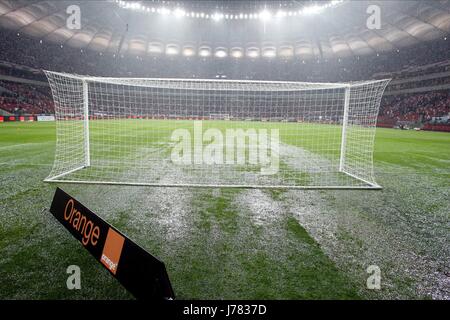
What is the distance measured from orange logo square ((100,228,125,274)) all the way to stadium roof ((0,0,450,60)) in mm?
38976

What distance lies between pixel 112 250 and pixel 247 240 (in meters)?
1.48

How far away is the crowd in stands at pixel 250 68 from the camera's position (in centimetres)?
3206

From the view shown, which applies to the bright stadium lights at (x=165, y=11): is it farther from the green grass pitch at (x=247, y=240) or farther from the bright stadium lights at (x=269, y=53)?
the green grass pitch at (x=247, y=240)

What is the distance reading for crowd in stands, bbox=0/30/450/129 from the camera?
32.1m

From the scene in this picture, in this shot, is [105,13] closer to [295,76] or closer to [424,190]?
[295,76]

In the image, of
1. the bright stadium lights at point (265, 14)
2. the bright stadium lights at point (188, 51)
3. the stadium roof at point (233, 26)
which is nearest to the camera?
the stadium roof at point (233, 26)

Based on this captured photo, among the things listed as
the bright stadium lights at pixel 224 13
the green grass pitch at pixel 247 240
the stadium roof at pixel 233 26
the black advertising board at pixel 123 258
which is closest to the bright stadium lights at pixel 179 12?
the bright stadium lights at pixel 224 13

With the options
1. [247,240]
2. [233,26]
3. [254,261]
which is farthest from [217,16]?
[254,261]

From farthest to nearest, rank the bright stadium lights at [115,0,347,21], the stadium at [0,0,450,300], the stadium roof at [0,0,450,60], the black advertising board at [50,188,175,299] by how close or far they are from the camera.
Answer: the bright stadium lights at [115,0,347,21], the stadium roof at [0,0,450,60], the stadium at [0,0,450,300], the black advertising board at [50,188,175,299]

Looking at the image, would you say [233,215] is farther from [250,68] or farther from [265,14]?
[250,68]

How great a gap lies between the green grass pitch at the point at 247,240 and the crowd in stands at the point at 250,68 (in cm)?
2778

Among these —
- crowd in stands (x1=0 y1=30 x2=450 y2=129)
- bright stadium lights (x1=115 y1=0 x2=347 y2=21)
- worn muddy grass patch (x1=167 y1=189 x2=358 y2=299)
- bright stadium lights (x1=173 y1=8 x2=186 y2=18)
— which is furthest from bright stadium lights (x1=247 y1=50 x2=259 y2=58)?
worn muddy grass patch (x1=167 y1=189 x2=358 y2=299)

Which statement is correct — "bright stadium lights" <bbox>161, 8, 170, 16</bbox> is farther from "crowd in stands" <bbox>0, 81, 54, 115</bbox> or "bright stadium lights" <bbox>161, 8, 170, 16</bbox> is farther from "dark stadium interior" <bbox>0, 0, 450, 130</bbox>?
"crowd in stands" <bbox>0, 81, 54, 115</bbox>

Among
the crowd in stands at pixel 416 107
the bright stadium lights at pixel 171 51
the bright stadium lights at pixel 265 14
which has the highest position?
the bright stadium lights at pixel 265 14
